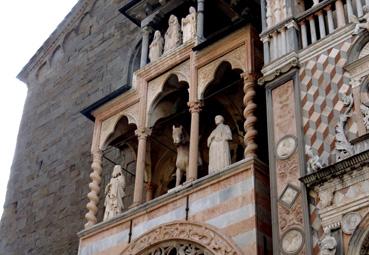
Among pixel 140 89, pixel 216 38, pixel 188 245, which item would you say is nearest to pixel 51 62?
pixel 140 89

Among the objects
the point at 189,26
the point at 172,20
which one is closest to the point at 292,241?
the point at 189,26

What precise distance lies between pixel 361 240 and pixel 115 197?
534cm

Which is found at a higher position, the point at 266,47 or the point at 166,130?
the point at 166,130

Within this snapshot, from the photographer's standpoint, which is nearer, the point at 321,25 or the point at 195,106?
the point at 321,25

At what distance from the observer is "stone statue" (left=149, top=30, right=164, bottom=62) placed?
13.9m

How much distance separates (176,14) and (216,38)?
2.52m

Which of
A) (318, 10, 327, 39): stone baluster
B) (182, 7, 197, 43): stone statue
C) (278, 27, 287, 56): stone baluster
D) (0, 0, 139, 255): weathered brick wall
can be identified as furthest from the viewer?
(0, 0, 139, 255): weathered brick wall

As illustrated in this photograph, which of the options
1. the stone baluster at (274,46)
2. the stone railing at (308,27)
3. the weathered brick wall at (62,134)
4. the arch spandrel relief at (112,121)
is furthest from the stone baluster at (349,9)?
the weathered brick wall at (62,134)

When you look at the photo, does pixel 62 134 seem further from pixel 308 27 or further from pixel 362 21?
pixel 362 21

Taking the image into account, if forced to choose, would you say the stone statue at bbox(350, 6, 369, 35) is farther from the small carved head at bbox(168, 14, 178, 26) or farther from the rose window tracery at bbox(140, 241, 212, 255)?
the small carved head at bbox(168, 14, 178, 26)

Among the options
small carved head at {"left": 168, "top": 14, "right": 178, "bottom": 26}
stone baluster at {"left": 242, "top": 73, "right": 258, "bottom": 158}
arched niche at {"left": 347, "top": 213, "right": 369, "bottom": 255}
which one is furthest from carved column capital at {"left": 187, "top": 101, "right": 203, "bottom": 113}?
arched niche at {"left": 347, "top": 213, "right": 369, "bottom": 255}

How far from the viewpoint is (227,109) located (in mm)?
13992

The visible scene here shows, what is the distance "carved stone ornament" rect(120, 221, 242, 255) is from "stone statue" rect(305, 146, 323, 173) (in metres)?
1.48

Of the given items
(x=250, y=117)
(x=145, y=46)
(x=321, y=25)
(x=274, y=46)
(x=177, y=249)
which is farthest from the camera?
(x=145, y=46)
